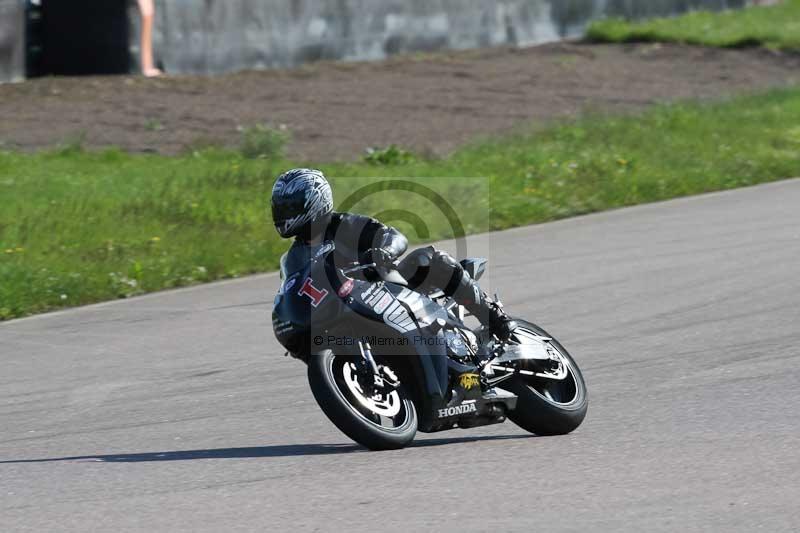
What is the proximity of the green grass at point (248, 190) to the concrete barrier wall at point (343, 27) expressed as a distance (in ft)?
20.5

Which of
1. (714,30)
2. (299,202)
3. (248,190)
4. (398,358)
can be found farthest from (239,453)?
(714,30)

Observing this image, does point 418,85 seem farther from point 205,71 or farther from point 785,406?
point 785,406

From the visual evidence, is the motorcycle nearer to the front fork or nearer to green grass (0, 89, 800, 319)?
the front fork

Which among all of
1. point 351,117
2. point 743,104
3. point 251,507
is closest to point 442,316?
point 251,507

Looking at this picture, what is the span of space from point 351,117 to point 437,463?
14.8m

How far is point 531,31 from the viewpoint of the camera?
97.5 ft

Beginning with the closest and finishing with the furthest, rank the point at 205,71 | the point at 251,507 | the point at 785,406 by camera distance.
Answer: the point at 251,507
the point at 785,406
the point at 205,71

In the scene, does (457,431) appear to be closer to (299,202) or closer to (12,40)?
(299,202)

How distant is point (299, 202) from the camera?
6926mm

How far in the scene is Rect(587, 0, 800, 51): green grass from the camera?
28.5 metres

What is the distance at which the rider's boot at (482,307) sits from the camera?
24.1 ft

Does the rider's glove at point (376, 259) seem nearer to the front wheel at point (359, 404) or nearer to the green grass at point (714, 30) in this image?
the front wheel at point (359, 404)

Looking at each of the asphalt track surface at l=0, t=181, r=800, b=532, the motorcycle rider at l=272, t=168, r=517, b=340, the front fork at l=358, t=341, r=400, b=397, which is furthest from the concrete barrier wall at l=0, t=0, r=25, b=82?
the front fork at l=358, t=341, r=400, b=397

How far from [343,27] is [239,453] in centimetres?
1963
